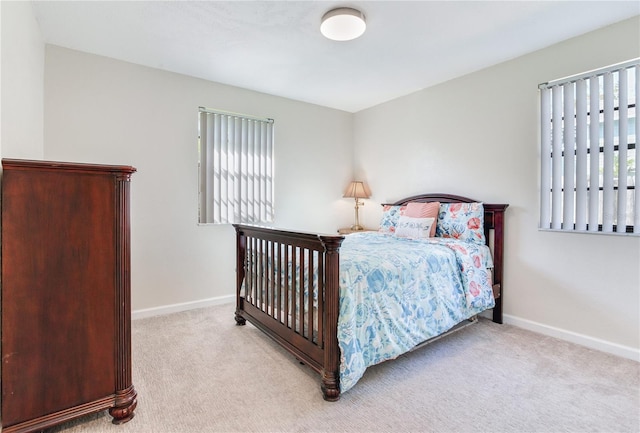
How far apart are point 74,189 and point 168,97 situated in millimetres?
2078

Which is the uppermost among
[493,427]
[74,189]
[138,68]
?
[138,68]

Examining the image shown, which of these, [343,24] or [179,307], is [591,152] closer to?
[343,24]

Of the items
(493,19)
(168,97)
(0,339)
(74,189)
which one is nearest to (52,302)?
(0,339)

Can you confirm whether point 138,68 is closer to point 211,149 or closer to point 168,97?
point 168,97

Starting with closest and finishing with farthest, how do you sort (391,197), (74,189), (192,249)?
(74,189) → (192,249) → (391,197)

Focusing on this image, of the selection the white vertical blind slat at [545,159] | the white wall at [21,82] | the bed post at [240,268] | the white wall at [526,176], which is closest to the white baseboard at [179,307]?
the bed post at [240,268]

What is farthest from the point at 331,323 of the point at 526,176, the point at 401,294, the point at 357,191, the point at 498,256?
the point at 357,191

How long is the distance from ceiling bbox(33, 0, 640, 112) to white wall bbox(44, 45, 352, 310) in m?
0.18

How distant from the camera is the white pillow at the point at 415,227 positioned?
3.05m

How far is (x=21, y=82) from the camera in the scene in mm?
1883

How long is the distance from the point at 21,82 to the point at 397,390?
2.86 m

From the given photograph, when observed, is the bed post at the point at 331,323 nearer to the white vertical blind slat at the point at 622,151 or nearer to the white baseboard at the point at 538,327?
the white baseboard at the point at 538,327

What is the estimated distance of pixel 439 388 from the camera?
1857 mm

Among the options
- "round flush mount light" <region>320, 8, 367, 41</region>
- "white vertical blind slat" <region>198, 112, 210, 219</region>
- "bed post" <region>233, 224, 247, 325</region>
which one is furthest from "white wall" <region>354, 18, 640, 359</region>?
"white vertical blind slat" <region>198, 112, 210, 219</region>
